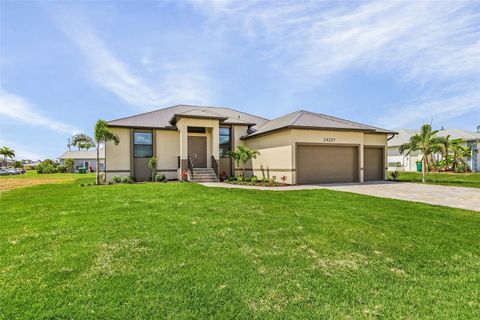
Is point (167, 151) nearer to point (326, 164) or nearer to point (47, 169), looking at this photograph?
point (326, 164)

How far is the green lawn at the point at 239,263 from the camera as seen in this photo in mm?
3252

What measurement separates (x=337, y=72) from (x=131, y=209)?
1277 cm

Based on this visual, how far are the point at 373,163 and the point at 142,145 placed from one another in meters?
16.2

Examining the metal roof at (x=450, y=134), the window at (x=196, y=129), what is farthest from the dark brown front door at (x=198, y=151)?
the metal roof at (x=450, y=134)

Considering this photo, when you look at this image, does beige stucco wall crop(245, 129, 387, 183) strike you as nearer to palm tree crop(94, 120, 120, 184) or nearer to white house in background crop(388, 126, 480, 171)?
palm tree crop(94, 120, 120, 184)

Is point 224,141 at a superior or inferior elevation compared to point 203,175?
superior

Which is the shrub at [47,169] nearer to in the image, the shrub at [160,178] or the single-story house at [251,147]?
the single-story house at [251,147]

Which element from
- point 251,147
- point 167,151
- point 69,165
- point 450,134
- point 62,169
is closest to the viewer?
point 167,151

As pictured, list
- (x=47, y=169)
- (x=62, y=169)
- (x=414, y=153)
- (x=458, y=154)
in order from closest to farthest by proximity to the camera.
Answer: (x=458, y=154) → (x=414, y=153) → (x=47, y=169) → (x=62, y=169)

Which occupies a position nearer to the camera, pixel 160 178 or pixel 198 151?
pixel 160 178

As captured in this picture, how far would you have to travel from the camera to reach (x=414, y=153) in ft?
115

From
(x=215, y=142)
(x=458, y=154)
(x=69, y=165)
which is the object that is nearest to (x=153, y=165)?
(x=215, y=142)

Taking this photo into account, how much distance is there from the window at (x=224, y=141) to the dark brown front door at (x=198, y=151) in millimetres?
1322

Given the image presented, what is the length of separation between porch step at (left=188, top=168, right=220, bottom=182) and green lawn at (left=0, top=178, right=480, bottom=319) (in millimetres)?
8905
